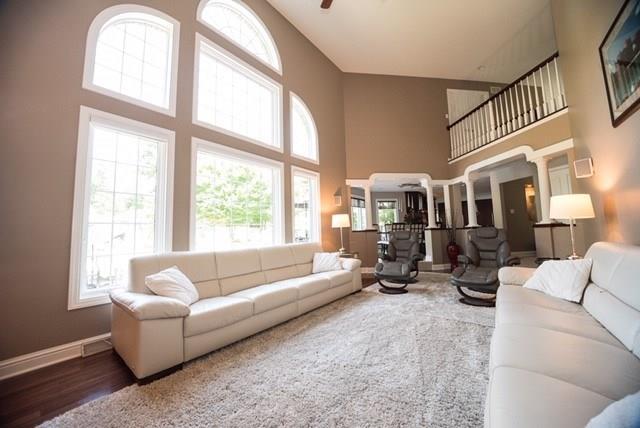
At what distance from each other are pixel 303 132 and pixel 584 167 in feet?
14.7

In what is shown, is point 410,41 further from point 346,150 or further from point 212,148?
point 212,148

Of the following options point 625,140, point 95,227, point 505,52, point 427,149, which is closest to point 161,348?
point 95,227

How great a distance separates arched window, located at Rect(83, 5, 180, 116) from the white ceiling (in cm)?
259

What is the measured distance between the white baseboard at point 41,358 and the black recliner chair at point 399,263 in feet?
11.9

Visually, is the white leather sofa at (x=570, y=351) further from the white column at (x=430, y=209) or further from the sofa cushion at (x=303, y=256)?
the white column at (x=430, y=209)

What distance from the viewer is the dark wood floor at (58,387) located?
1513mm

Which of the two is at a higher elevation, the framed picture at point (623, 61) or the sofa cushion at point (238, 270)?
the framed picture at point (623, 61)

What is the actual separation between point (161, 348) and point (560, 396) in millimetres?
2300

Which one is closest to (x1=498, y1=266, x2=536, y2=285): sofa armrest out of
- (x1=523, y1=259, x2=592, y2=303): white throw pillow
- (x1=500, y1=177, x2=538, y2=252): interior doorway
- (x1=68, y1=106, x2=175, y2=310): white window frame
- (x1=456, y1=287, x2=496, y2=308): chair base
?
→ (x1=523, y1=259, x2=592, y2=303): white throw pillow

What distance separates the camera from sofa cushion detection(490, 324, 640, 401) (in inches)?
37.4

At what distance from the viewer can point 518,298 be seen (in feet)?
6.74

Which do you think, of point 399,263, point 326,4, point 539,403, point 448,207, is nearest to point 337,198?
point 399,263

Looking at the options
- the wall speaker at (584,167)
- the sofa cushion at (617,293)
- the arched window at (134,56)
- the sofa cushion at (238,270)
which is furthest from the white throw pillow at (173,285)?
the wall speaker at (584,167)

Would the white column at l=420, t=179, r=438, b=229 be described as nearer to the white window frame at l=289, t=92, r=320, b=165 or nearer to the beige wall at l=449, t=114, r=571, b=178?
the beige wall at l=449, t=114, r=571, b=178
